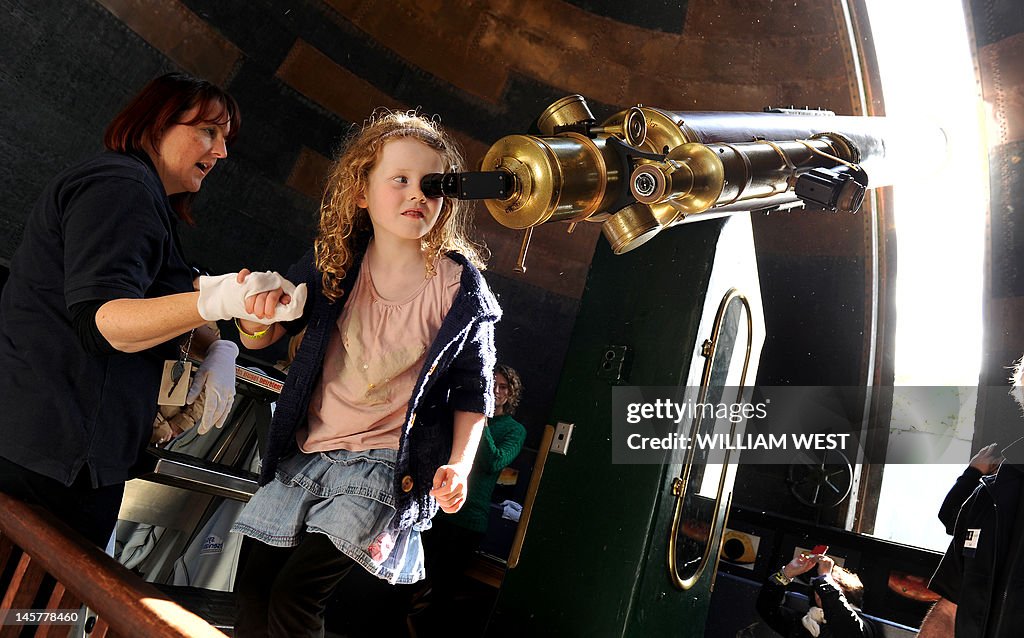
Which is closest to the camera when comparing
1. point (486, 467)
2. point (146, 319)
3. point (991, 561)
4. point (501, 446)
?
point (146, 319)

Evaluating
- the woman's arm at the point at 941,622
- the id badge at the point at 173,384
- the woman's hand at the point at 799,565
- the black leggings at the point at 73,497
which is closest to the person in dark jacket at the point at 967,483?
the woman's arm at the point at 941,622

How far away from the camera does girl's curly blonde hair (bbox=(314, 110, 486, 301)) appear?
174cm

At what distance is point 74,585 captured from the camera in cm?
127

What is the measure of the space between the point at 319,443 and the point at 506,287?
4.39 meters

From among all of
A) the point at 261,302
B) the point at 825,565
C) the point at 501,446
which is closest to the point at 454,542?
the point at 501,446

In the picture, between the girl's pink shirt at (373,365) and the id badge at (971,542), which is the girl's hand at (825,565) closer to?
the id badge at (971,542)

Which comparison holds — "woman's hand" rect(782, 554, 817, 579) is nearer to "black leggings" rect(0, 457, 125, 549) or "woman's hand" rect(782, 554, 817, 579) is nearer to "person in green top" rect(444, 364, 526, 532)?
"person in green top" rect(444, 364, 526, 532)

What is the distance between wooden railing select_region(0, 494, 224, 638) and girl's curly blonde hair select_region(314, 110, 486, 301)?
2.25 feet

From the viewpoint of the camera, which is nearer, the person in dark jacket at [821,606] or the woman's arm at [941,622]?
the woman's arm at [941,622]

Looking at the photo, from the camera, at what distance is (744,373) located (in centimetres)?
306

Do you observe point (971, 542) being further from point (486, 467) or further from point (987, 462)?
point (486, 467)

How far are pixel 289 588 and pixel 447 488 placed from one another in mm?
372

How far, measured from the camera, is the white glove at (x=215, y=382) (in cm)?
183

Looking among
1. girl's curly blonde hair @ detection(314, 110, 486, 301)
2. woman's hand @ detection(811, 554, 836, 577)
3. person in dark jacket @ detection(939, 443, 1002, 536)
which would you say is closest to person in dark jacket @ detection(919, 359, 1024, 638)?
person in dark jacket @ detection(939, 443, 1002, 536)
